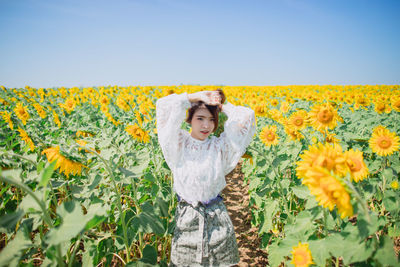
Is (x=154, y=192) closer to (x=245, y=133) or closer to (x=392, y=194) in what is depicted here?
(x=245, y=133)

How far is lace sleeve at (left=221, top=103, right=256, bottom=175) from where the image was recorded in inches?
70.1

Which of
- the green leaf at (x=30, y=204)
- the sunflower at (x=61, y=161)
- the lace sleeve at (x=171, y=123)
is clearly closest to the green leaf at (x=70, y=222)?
the green leaf at (x=30, y=204)

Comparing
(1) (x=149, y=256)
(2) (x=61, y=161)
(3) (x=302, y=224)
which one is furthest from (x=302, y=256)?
(2) (x=61, y=161)

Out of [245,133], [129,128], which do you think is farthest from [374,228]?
[129,128]

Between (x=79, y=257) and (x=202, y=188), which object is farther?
(x=79, y=257)

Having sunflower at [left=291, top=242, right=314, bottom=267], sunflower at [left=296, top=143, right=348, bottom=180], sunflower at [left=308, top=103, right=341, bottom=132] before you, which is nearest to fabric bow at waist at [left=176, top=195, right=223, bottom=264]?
sunflower at [left=291, top=242, right=314, bottom=267]

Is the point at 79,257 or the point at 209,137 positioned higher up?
the point at 209,137

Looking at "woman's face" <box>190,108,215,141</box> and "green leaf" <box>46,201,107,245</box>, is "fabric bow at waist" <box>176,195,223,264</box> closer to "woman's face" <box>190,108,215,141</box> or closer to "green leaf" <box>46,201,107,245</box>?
"woman's face" <box>190,108,215,141</box>

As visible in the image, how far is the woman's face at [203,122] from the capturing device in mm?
1826

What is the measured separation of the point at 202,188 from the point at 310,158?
35.3 inches

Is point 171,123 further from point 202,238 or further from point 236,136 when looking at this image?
point 202,238

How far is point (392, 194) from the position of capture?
1292 mm

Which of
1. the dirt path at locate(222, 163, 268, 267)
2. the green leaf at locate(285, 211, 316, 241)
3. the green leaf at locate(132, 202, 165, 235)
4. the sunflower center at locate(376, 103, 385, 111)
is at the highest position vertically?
the sunflower center at locate(376, 103, 385, 111)

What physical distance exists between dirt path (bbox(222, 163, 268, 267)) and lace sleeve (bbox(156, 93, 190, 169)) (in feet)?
5.76
